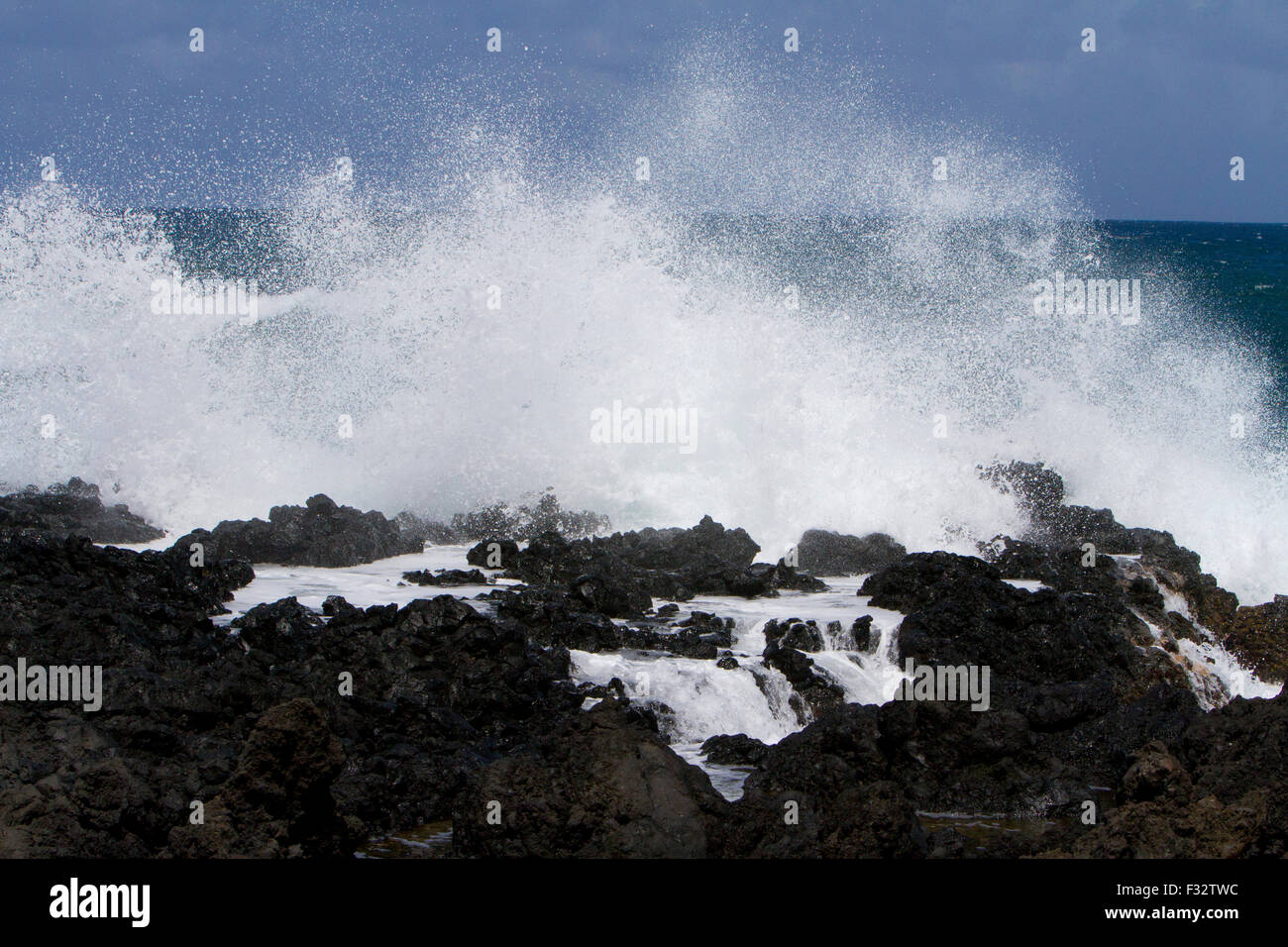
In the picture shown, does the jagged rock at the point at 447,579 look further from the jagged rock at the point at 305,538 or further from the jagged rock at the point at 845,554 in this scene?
the jagged rock at the point at 845,554

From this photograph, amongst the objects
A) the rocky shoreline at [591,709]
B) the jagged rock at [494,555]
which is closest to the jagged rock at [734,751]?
the rocky shoreline at [591,709]

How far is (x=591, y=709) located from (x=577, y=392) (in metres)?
14.1

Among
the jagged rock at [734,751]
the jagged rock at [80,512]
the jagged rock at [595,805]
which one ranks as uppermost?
the jagged rock at [80,512]

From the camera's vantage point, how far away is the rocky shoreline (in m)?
6.66

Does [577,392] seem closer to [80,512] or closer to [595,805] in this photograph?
[80,512]

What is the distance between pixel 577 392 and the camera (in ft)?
69.7

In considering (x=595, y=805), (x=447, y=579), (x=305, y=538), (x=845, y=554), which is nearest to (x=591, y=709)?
(x=595, y=805)

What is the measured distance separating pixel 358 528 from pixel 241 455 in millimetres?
4688

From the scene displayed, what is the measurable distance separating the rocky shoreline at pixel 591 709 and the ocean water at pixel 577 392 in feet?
8.06

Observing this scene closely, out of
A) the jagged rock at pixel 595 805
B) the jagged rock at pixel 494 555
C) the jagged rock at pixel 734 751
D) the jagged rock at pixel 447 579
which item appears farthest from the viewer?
the jagged rock at pixel 494 555

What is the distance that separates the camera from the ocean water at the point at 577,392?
773 inches

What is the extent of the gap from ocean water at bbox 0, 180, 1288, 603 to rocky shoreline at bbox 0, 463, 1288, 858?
2.46 metres
